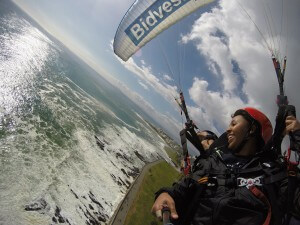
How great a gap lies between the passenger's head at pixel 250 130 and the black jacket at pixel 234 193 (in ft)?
0.74

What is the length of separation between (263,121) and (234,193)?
4.09 feet

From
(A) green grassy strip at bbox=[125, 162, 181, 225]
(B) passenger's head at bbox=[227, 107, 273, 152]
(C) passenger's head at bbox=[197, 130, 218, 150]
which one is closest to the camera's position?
(B) passenger's head at bbox=[227, 107, 273, 152]

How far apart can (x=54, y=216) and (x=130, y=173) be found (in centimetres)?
2324

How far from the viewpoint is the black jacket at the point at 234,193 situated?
2.73m

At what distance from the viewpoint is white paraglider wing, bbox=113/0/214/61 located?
9.16m

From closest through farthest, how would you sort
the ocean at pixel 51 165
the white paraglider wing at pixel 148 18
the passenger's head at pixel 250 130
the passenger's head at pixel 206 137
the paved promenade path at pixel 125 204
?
the passenger's head at pixel 250 130, the passenger's head at pixel 206 137, the white paraglider wing at pixel 148 18, the ocean at pixel 51 165, the paved promenade path at pixel 125 204

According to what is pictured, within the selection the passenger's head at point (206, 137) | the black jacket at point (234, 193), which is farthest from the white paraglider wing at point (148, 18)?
the black jacket at point (234, 193)

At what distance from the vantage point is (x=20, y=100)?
43781 millimetres

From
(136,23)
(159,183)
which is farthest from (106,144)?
(136,23)

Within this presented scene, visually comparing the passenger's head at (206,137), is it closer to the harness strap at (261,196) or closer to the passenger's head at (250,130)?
the passenger's head at (250,130)

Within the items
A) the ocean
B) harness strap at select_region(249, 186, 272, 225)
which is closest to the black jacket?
harness strap at select_region(249, 186, 272, 225)

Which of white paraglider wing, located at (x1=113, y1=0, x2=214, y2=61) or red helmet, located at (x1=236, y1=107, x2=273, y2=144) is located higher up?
white paraglider wing, located at (x1=113, y1=0, x2=214, y2=61)

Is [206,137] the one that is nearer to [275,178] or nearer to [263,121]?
[263,121]

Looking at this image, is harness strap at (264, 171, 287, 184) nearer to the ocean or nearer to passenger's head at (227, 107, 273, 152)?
passenger's head at (227, 107, 273, 152)
